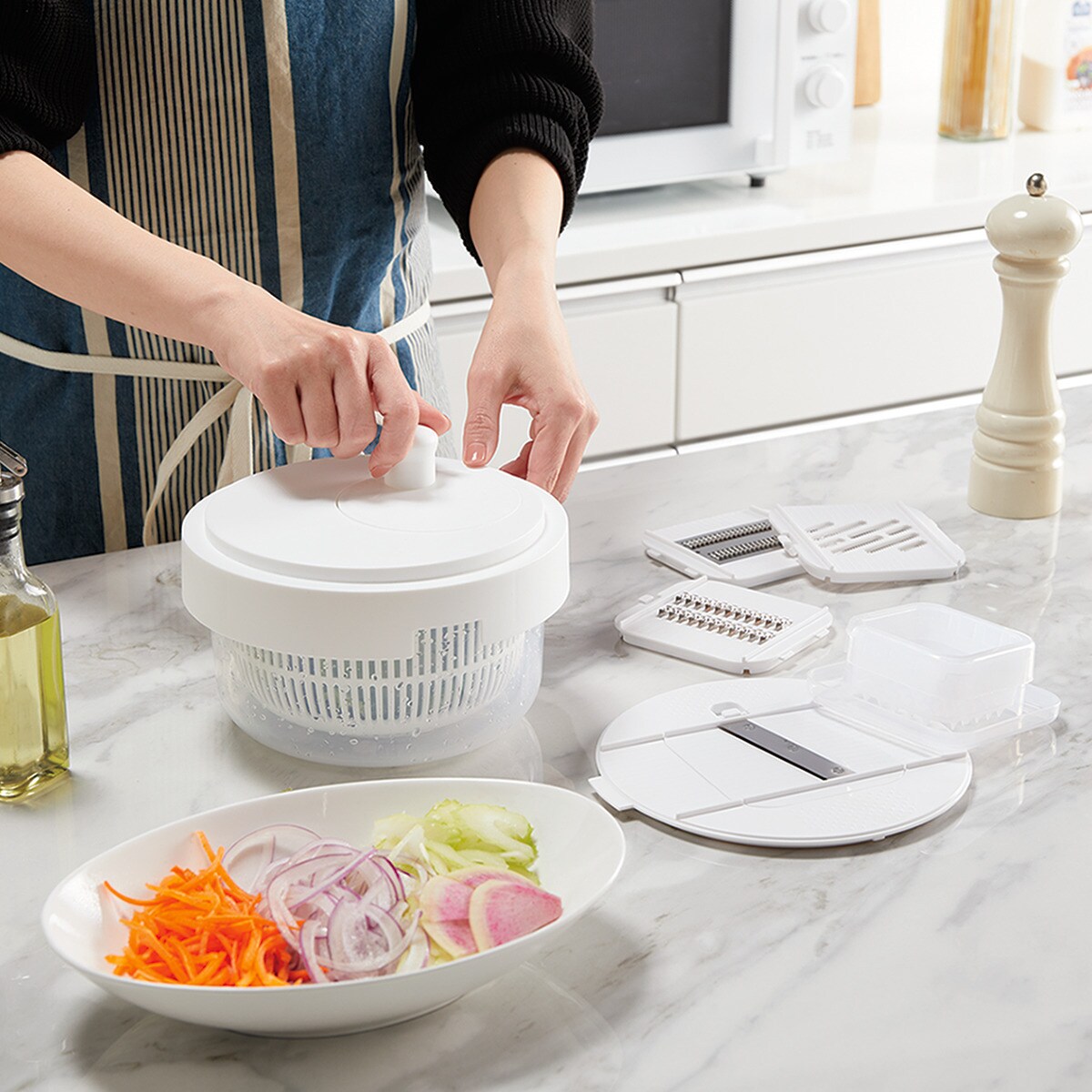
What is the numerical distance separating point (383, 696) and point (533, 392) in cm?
27

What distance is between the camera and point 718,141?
2.10m

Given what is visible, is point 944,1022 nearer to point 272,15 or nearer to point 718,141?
point 272,15

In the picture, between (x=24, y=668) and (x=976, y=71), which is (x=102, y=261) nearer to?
(x=24, y=668)

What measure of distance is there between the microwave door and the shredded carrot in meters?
1.54

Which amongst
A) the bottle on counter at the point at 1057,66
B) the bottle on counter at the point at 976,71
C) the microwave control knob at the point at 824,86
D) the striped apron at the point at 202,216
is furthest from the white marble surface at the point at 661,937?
the bottle on counter at the point at 1057,66

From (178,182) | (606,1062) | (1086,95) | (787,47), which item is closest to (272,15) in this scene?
(178,182)

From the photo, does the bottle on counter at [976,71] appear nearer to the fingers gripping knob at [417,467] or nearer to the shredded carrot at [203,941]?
the fingers gripping knob at [417,467]

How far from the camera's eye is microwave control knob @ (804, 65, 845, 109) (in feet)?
7.03

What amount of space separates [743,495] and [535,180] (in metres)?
0.30

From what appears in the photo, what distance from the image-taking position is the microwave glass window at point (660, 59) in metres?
1.99

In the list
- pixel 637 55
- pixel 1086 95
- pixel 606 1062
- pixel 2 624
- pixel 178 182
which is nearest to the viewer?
pixel 606 1062

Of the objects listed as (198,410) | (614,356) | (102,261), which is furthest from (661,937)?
(614,356)

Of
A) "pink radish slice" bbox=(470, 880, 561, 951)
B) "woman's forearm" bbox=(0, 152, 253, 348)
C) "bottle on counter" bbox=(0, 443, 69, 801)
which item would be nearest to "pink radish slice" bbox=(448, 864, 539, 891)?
"pink radish slice" bbox=(470, 880, 561, 951)

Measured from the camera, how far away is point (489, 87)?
45.4 inches
